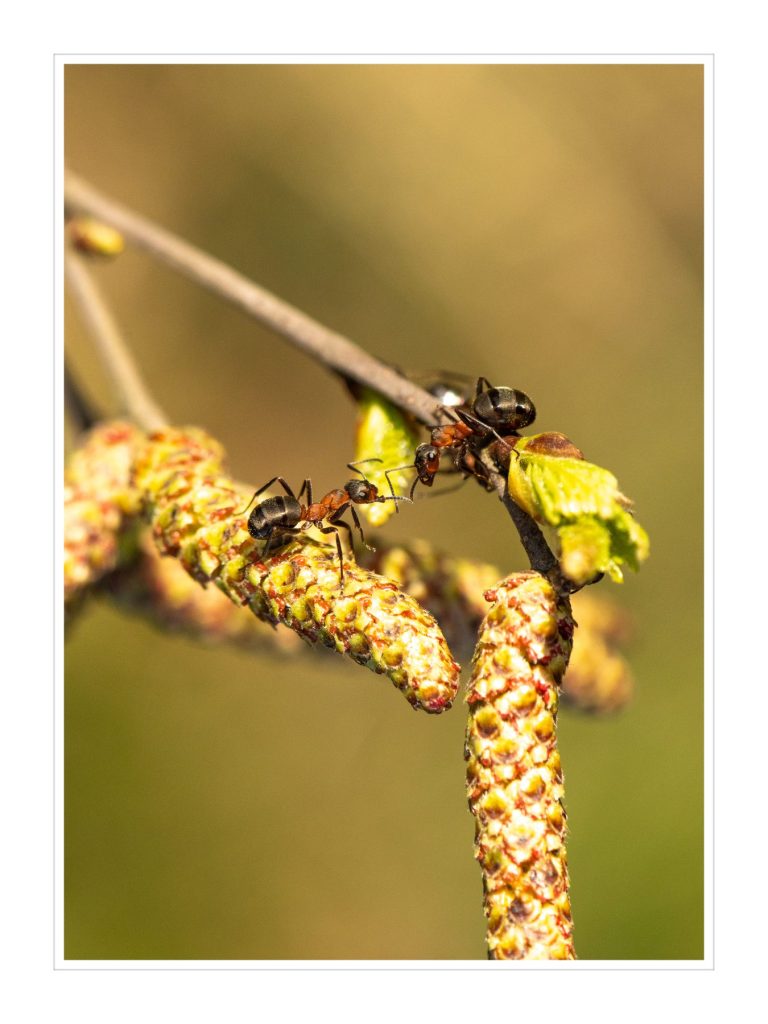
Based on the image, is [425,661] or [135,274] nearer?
[425,661]

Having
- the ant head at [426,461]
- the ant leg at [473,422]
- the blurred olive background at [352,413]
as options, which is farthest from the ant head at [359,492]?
the blurred olive background at [352,413]

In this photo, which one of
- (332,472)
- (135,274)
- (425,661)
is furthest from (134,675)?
(425,661)

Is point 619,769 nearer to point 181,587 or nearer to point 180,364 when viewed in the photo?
point 181,587

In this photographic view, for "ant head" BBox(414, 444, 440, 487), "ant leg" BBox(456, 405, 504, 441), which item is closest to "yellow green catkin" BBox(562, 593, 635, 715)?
"ant head" BBox(414, 444, 440, 487)

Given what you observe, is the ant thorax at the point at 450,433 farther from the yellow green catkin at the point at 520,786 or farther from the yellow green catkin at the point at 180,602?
the yellow green catkin at the point at 180,602

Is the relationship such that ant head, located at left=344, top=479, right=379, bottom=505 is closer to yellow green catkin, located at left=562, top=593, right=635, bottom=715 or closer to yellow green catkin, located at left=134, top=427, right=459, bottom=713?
yellow green catkin, located at left=134, top=427, right=459, bottom=713

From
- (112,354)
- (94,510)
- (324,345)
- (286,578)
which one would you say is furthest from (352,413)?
(286,578)
